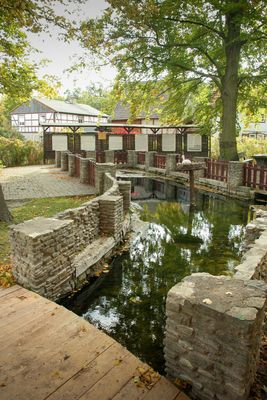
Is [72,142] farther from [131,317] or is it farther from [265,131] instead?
[265,131]

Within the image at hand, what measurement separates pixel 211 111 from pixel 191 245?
14.5 metres

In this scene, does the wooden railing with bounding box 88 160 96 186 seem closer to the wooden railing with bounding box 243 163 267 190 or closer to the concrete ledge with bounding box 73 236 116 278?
the wooden railing with bounding box 243 163 267 190

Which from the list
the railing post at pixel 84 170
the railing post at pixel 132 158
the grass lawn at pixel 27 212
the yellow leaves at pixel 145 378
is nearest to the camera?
the yellow leaves at pixel 145 378

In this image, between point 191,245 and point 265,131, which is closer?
point 191,245

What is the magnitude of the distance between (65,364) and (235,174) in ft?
43.2

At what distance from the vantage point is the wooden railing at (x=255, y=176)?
13.8 m

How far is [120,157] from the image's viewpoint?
86.6 ft

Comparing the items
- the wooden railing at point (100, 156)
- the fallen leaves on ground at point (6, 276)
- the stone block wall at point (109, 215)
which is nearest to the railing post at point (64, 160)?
the wooden railing at point (100, 156)

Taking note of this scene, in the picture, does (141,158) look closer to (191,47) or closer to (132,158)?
(132,158)

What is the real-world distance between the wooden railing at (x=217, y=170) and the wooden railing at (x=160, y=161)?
5.00 metres

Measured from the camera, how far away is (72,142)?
87.2 ft

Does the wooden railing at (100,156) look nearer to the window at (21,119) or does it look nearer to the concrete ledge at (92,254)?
the concrete ledge at (92,254)

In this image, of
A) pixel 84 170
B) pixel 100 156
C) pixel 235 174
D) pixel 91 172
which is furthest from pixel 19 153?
pixel 235 174

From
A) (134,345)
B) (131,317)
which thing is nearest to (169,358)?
(134,345)
